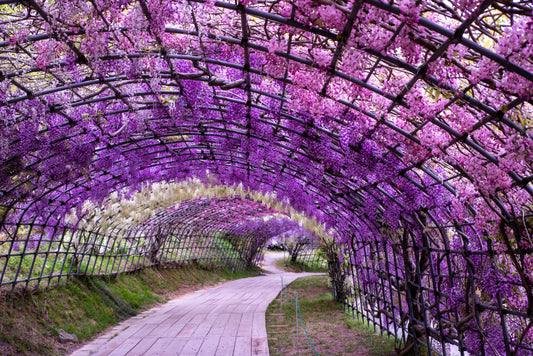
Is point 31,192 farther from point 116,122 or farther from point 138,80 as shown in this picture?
point 138,80

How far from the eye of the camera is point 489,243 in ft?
12.3

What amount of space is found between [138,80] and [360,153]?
253 centimetres

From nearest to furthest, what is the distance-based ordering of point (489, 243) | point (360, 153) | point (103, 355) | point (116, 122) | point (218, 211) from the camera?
point (489, 243), point (360, 153), point (116, 122), point (103, 355), point (218, 211)

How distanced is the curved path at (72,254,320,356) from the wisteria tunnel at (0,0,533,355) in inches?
80.8

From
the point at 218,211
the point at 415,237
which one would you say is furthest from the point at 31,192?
the point at 218,211

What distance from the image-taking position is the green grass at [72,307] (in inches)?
251

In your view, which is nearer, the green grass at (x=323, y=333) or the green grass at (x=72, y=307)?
the green grass at (x=72, y=307)

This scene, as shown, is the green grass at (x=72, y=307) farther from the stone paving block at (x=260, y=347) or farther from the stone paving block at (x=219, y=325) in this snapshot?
the stone paving block at (x=260, y=347)

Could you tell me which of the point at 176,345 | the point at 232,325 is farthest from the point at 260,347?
the point at 232,325

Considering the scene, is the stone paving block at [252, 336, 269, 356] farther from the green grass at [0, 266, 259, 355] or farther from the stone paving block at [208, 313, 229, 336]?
the green grass at [0, 266, 259, 355]

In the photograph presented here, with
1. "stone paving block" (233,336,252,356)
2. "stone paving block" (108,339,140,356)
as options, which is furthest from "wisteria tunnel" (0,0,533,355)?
"stone paving block" (233,336,252,356)

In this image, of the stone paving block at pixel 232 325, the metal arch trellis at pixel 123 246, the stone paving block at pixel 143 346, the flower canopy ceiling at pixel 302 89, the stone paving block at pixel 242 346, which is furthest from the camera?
the metal arch trellis at pixel 123 246

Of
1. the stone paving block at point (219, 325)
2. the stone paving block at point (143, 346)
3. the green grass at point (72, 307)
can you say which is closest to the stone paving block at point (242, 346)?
the stone paving block at point (219, 325)

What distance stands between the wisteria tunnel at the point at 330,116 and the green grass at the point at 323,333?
0.70 meters
